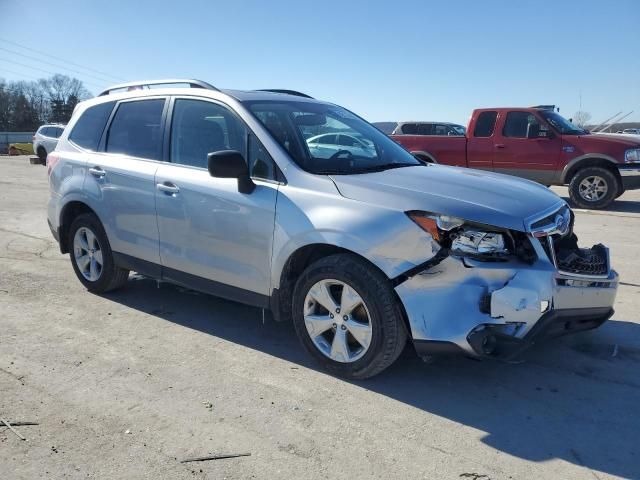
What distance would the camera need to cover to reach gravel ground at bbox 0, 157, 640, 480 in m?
2.67

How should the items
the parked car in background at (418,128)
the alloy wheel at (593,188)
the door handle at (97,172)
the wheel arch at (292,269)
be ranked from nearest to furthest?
1. the wheel arch at (292,269)
2. the door handle at (97,172)
3. the alloy wheel at (593,188)
4. the parked car in background at (418,128)

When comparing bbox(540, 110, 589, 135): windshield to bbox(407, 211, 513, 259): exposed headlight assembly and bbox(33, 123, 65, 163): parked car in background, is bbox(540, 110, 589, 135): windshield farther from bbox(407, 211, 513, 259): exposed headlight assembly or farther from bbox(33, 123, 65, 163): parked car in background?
bbox(33, 123, 65, 163): parked car in background

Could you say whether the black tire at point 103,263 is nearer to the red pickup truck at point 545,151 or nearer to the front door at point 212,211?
the front door at point 212,211

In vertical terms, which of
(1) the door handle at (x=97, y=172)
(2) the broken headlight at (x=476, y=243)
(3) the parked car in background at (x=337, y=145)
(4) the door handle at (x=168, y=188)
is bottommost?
(2) the broken headlight at (x=476, y=243)

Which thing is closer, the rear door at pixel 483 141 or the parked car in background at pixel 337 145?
the parked car in background at pixel 337 145

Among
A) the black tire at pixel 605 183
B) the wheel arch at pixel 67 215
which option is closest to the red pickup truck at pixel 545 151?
the black tire at pixel 605 183

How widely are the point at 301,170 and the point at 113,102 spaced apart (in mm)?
2414

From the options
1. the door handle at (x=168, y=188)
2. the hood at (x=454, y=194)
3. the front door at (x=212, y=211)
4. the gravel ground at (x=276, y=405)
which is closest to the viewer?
the gravel ground at (x=276, y=405)

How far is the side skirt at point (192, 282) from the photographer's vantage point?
3906 millimetres

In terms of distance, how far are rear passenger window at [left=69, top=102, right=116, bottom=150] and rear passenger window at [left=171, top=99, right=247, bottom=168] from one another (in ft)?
3.55

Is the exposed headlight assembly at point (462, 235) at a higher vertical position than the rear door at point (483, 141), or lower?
lower

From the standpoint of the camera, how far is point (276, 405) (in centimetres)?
321

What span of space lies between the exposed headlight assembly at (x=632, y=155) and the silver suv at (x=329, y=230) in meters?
7.67

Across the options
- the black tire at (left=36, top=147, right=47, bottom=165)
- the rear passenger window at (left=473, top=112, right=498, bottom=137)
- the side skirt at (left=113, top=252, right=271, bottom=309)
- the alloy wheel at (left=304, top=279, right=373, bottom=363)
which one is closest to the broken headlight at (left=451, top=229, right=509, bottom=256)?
the alloy wheel at (left=304, top=279, right=373, bottom=363)
